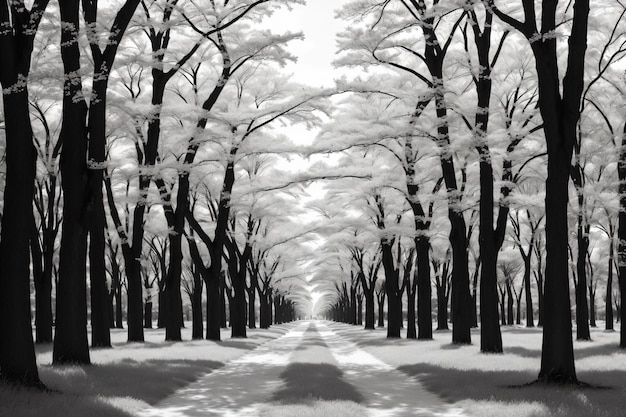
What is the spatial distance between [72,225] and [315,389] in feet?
20.8

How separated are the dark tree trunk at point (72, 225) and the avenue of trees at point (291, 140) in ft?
0.14

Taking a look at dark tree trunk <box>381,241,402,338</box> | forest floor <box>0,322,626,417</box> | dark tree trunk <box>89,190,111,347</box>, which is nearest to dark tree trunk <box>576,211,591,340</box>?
forest floor <box>0,322,626,417</box>

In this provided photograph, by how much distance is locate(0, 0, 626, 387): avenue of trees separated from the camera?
1268cm

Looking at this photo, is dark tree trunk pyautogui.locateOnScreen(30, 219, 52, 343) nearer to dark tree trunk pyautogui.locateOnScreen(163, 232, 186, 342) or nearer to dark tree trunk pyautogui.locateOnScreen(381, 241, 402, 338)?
dark tree trunk pyautogui.locateOnScreen(163, 232, 186, 342)

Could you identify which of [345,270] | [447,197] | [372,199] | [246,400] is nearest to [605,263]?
[345,270]

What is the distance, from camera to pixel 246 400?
37.5 ft

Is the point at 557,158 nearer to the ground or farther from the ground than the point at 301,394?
farther from the ground

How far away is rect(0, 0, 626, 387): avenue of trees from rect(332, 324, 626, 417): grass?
1028 mm

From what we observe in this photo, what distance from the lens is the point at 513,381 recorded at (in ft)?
43.0

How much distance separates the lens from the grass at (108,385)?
30.1 feet

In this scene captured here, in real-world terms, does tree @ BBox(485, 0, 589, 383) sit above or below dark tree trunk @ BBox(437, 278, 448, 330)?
above

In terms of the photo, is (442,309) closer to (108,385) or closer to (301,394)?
(301,394)

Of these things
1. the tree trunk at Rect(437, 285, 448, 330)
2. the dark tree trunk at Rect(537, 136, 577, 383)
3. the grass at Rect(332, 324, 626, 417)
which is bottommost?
the tree trunk at Rect(437, 285, 448, 330)

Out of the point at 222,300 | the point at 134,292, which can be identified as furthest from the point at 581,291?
the point at 222,300
